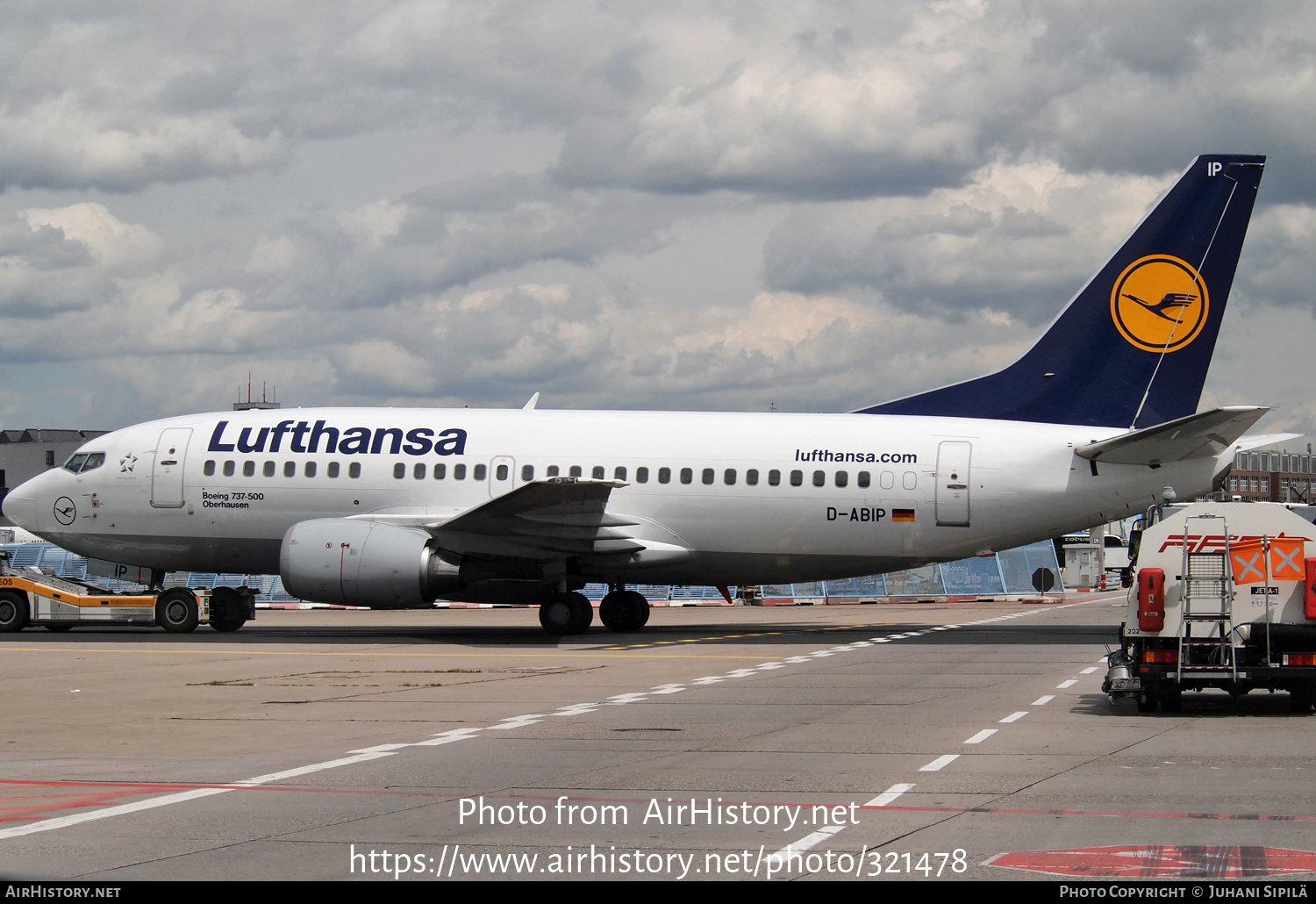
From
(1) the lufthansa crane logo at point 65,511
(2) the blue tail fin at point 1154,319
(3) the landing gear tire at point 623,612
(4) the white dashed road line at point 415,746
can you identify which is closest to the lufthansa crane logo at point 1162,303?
(2) the blue tail fin at point 1154,319

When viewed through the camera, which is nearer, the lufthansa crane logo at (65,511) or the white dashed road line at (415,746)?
the white dashed road line at (415,746)

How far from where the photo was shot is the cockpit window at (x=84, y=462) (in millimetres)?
28953

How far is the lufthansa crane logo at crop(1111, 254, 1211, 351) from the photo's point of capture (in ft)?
86.6

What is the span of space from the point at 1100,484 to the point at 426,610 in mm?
27443

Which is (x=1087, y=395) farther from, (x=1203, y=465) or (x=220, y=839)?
(x=220, y=839)

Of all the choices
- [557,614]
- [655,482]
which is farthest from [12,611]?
[655,482]

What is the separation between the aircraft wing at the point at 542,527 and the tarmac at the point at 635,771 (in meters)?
3.67

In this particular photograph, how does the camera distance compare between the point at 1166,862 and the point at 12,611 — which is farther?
the point at 12,611

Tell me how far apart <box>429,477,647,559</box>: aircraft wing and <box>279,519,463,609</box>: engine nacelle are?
66cm

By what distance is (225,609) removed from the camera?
29.0 meters

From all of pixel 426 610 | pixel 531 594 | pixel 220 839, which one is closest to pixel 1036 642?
pixel 531 594

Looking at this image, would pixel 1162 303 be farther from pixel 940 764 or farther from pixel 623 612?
pixel 940 764

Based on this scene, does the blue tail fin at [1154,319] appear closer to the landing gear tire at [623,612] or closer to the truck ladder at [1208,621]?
the landing gear tire at [623,612]

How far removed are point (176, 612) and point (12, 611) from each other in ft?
12.7
